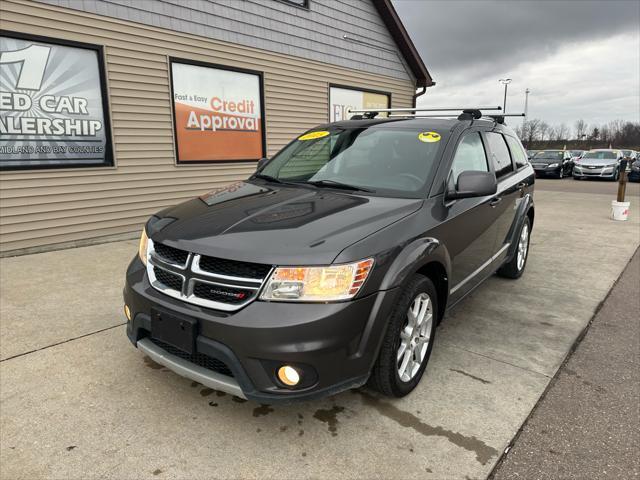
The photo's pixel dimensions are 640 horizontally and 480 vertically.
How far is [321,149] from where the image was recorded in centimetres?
356

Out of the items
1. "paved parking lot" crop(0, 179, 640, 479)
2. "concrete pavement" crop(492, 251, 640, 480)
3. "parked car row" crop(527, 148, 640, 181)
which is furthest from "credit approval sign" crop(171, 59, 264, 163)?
"parked car row" crop(527, 148, 640, 181)

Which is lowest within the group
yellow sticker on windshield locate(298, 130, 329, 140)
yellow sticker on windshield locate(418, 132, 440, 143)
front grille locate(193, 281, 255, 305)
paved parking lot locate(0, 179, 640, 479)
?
paved parking lot locate(0, 179, 640, 479)

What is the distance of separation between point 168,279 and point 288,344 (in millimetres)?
822

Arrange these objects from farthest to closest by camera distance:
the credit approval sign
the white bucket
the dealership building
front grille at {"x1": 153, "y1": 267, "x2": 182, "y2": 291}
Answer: the white bucket → the credit approval sign → the dealership building → front grille at {"x1": 153, "y1": 267, "x2": 182, "y2": 291}

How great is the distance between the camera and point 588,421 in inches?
96.9

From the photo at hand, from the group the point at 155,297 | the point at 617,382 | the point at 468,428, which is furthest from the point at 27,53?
the point at 617,382

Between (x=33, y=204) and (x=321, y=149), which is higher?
(x=321, y=149)

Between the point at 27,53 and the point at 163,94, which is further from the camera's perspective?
the point at 163,94

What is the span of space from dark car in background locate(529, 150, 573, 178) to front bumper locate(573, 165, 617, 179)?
105 centimetres

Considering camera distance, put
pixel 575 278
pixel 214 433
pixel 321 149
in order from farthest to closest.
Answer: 1. pixel 575 278
2. pixel 321 149
3. pixel 214 433

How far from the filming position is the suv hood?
2.13 meters

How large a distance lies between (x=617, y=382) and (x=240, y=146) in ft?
22.2

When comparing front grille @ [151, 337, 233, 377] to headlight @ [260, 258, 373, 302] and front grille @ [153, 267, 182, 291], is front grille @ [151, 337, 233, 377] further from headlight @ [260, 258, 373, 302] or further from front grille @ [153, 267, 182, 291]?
headlight @ [260, 258, 373, 302]

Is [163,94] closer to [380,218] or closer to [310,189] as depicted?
[310,189]
